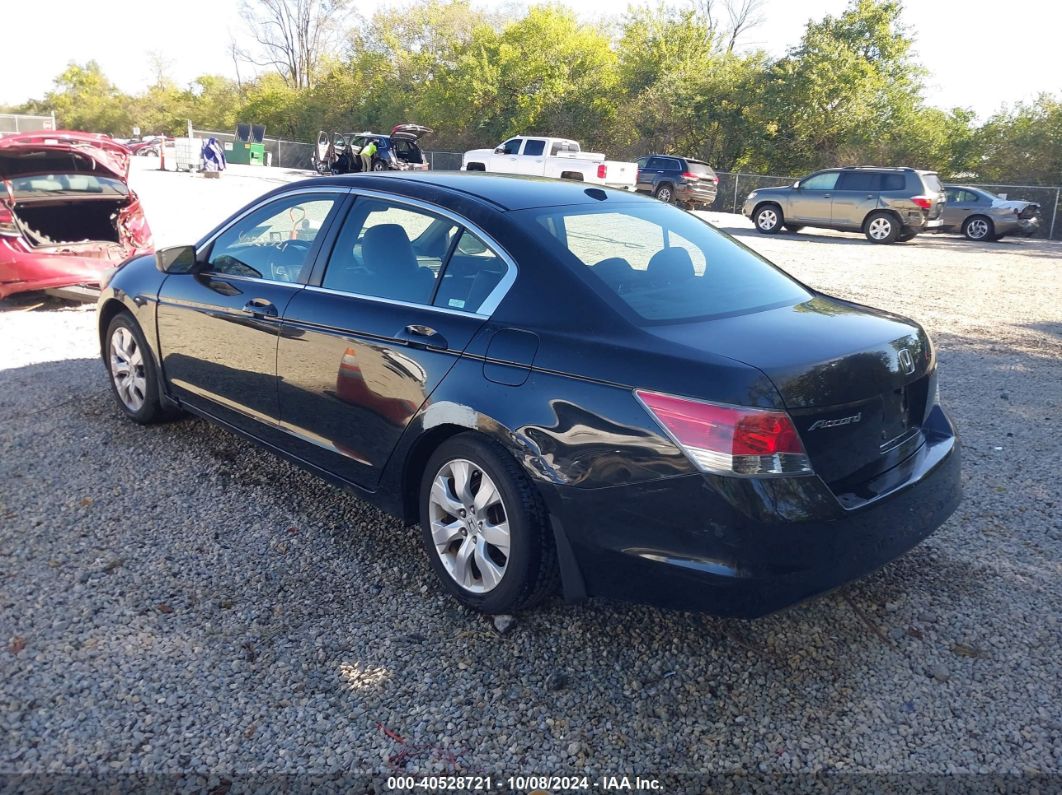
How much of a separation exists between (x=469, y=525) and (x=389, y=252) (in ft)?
4.31

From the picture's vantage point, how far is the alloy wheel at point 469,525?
3.06 meters

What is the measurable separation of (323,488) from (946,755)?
3.10m

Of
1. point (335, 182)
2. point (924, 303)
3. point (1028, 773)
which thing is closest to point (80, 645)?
point (335, 182)

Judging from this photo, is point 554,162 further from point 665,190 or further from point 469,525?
point 469,525

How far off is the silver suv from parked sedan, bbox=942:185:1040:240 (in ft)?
10.7

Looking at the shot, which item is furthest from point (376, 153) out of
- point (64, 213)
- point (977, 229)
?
point (64, 213)

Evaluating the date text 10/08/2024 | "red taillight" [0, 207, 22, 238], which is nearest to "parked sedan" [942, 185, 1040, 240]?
"red taillight" [0, 207, 22, 238]

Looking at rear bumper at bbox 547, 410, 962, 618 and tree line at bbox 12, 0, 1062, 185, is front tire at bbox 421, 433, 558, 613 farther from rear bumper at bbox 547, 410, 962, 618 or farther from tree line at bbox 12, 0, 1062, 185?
tree line at bbox 12, 0, 1062, 185

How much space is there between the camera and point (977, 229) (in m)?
22.7

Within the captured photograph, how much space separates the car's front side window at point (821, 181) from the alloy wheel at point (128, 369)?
61.7ft

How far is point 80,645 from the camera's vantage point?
2.99 meters

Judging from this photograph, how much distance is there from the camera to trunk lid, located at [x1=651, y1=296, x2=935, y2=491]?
2643 millimetres

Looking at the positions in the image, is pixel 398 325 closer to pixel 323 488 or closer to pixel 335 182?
pixel 335 182

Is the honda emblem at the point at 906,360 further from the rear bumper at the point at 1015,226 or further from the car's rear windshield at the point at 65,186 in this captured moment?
the rear bumper at the point at 1015,226
